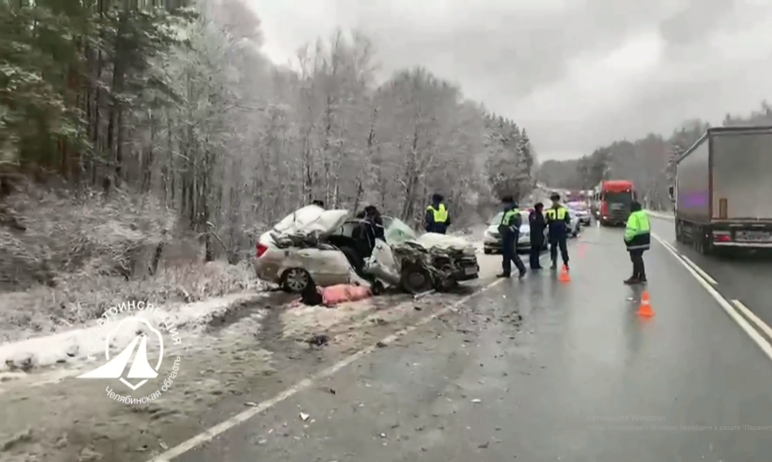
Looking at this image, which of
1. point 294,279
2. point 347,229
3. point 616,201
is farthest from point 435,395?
point 616,201

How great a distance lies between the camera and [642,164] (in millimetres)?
137875

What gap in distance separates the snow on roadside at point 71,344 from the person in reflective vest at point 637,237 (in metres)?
8.72

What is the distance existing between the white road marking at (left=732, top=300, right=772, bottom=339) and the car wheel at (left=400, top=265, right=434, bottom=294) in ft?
17.5

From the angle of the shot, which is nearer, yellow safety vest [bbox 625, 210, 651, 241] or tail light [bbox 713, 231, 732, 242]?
yellow safety vest [bbox 625, 210, 651, 241]

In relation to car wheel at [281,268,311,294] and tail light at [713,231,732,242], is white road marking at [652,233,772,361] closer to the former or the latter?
tail light at [713,231,732,242]

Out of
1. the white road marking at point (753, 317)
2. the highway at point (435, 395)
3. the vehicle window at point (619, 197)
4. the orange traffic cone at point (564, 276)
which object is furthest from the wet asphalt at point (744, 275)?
the vehicle window at point (619, 197)

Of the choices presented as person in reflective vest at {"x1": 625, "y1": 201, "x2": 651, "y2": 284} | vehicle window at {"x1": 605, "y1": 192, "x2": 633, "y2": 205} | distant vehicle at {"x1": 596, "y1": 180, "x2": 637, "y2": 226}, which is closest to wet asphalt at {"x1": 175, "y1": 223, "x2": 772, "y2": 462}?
person in reflective vest at {"x1": 625, "y1": 201, "x2": 651, "y2": 284}

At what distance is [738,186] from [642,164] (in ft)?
419

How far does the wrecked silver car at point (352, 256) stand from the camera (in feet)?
37.3

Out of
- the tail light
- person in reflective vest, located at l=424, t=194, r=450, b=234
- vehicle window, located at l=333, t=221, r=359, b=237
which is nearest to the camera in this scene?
vehicle window, located at l=333, t=221, r=359, b=237

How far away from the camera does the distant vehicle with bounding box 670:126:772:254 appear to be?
62.2 feet

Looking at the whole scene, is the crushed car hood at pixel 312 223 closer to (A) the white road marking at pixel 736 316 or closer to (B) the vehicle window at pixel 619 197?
(A) the white road marking at pixel 736 316

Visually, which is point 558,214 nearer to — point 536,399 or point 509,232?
point 509,232

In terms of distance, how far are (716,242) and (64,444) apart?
19963 mm
